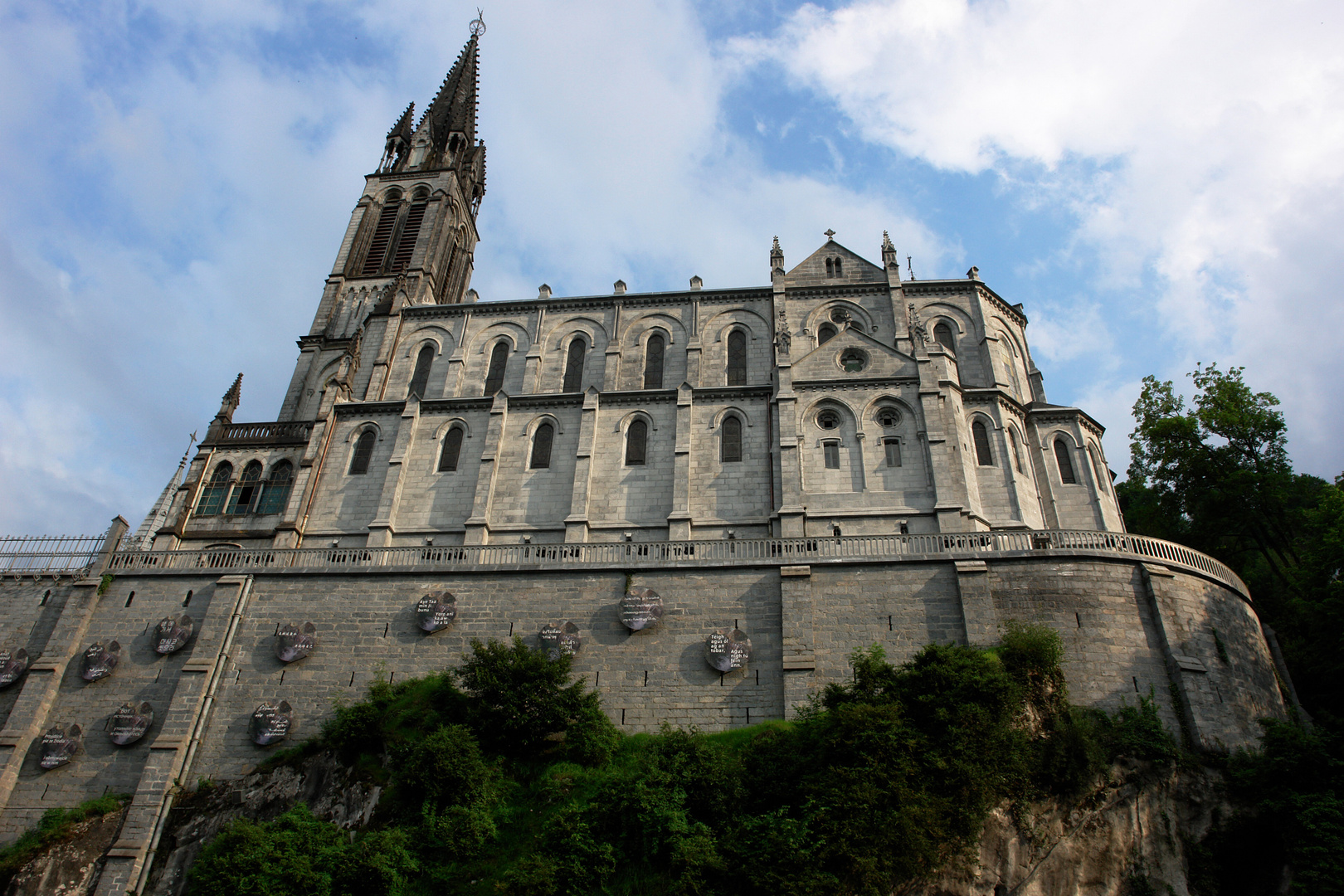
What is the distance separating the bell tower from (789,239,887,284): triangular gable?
19873 millimetres

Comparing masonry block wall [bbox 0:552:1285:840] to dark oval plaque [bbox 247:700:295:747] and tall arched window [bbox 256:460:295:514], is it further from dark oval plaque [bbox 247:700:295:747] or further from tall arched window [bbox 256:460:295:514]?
tall arched window [bbox 256:460:295:514]

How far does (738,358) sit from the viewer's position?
38656 millimetres

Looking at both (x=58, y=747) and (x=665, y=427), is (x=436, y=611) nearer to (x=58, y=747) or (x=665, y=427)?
(x=58, y=747)

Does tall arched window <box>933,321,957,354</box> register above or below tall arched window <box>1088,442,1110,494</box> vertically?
above

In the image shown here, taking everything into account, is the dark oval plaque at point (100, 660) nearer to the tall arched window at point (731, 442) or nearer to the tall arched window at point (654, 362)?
the tall arched window at point (731, 442)

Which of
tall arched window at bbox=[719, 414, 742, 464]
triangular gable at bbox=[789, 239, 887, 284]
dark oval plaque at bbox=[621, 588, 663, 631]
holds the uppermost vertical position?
triangular gable at bbox=[789, 239, 887, 284]

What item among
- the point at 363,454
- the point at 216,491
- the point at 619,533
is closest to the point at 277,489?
the point at 216,491

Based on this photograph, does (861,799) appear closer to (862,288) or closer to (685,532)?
(685,532)

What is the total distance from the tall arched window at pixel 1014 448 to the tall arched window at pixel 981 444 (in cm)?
84

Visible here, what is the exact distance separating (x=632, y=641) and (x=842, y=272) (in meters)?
22.5

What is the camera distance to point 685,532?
3173 cm

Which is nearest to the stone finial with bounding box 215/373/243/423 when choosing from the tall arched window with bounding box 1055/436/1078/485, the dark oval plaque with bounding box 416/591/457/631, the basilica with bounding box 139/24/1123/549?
the basilica with bounding box 139/24/1123/549

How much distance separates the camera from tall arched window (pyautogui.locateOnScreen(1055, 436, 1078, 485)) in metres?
34.8

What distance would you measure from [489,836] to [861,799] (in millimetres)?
8621
